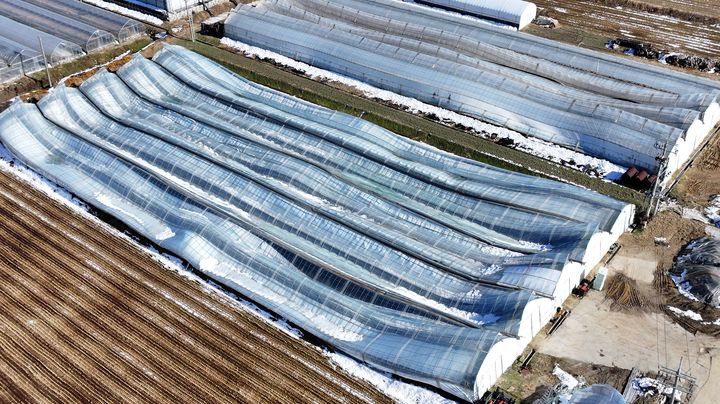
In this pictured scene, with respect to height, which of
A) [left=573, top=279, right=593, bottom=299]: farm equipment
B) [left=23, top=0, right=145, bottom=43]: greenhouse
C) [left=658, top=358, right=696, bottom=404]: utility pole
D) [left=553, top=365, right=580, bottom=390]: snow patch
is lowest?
[left=553, top=365, right=580, bottom=390]: snow patch

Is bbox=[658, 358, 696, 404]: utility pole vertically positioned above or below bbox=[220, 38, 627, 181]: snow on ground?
below

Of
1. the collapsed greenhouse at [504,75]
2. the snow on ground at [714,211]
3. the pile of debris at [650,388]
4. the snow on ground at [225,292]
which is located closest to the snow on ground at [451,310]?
the snow on ground at [225,292]

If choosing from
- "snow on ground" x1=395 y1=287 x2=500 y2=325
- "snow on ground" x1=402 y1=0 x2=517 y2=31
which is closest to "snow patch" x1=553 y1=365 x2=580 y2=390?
"snow on ground" x1=395 y1=287 x2=500 y2=325

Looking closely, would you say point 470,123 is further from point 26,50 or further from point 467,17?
point 26,50

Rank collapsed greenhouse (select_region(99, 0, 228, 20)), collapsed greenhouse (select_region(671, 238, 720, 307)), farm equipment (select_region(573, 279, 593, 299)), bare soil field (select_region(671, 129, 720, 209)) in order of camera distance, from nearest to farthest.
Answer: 1. collapsed greenhouse (select_region(671, 238, 720, 307))
2. farm equipment (select_region(573, 279, 593, 299))
3. bare soil field (select_region(671, 129, 720, 209))
4. collapsed greenhouse (select_region(99, 0, 228, 20))

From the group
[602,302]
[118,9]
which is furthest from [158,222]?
[118,9]

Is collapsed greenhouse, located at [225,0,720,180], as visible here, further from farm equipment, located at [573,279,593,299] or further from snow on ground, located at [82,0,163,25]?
farm equipment, located at [573,279,593,299]

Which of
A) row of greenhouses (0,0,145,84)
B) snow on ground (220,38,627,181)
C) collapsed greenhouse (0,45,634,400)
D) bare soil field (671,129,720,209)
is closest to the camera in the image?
collapsed greenhouse (0,45,634,400)

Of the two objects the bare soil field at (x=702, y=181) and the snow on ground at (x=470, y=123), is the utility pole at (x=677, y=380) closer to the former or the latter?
the bare soil field at (x=702, y=181)
